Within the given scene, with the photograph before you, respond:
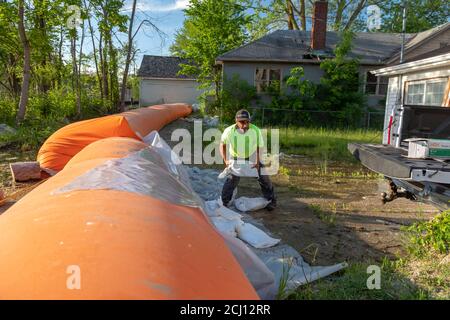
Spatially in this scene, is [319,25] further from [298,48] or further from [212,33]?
[212,33]

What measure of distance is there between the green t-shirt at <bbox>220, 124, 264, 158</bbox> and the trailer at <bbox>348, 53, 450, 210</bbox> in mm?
1634

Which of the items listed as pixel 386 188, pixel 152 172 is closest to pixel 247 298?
pixel 152 172

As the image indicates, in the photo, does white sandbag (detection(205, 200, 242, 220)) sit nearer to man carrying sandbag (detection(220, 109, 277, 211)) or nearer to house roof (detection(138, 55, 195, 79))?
man carrying sandbag (detection(220, 109, 277, 211))

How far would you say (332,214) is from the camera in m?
5.75

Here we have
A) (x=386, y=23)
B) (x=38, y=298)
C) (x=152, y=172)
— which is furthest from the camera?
(x=386, y=23)

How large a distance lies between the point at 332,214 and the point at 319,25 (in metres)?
18.3

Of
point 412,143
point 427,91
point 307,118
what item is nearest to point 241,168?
point 412,143

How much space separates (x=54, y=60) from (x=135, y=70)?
18021 mm

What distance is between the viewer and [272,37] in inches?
911

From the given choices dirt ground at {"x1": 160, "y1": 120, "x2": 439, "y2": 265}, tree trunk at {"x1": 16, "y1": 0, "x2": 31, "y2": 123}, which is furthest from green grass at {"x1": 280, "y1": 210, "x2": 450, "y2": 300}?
tree trunk at {"x1": 16, "y1": 0, "x2": 31, "y2": 123}

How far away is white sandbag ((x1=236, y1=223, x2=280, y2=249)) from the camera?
4.13 metres

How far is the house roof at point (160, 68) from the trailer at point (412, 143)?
94.6 ft

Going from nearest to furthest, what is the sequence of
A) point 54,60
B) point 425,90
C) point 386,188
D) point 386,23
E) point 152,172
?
point 152,172 < point 386,188 < point 425,90 < point 54,60 < point 386,23
